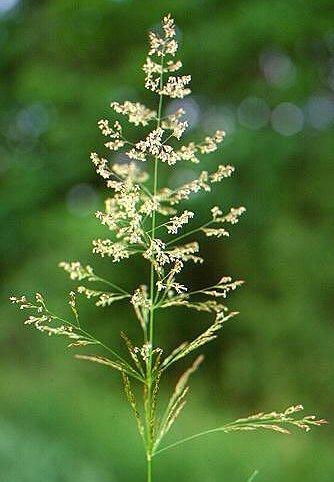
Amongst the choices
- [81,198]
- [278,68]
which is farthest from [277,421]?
[81,198]

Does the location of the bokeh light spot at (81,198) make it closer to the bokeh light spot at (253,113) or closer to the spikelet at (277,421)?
the bokeh light spot at (253,113)

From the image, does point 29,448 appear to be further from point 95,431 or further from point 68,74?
point 68,74

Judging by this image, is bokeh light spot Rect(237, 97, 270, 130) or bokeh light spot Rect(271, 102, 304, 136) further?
bokeh light spot Rect(237, 97, 270, 130)

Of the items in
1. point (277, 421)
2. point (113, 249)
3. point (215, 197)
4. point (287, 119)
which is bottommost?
point (277, 421)

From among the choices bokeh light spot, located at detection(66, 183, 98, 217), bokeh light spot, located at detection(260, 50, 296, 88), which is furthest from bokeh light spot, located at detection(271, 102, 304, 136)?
bokeh light spot, located at detection(66, 183, 98, 217)

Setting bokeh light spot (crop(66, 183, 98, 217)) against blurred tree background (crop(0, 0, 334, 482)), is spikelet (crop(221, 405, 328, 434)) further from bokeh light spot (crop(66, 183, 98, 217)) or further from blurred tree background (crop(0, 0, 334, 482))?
bokeh light spot (crop(66, 183, 98, 217))

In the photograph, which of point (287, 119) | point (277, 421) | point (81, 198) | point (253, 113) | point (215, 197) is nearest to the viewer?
point (277, 421)

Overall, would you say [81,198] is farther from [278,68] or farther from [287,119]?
[278,68]

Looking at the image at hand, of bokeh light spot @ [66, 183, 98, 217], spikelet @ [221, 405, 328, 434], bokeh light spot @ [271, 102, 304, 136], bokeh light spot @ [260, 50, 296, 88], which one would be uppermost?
bokeh light spot @ [260, 50, 296, 88]

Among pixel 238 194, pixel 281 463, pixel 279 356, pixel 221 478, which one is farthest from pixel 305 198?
pixel 221 478
